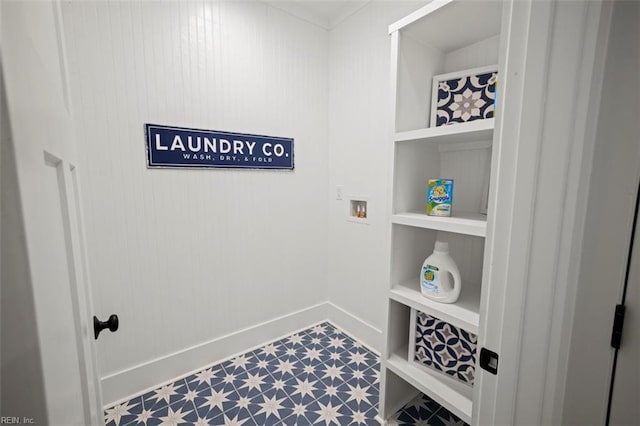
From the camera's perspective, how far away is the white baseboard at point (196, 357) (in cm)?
157

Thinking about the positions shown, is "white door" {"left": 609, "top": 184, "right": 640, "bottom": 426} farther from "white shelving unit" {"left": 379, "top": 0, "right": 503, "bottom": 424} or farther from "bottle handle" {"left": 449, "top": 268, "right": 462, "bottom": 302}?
"bottle handle" {"left": 449, "top": 268, "right": 462, "bottom": 302}

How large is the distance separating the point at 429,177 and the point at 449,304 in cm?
63

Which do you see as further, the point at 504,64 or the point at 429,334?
the point at 429,334

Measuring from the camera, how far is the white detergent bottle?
116cm

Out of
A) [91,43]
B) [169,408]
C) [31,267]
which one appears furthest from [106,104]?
[169,408]

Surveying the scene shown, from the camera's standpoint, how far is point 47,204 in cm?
43

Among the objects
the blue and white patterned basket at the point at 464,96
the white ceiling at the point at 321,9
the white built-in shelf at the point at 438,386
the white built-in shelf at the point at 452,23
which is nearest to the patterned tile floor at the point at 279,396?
the white built-in shelf at the point at 438,386

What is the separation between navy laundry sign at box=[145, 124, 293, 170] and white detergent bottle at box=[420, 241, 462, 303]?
131 centimetres

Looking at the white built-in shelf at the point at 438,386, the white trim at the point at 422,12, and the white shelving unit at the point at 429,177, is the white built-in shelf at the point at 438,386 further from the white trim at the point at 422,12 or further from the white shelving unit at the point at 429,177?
the white trim at the point at 422,12

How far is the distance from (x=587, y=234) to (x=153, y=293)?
1967 mm

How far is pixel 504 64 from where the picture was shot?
0.60m

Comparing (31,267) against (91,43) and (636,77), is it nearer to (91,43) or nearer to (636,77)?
(636,77)

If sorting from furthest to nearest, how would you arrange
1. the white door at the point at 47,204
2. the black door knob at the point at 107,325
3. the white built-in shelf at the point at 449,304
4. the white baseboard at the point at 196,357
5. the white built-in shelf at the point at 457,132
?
the white baseboard at the point at 196,357 → the white built-in shelf at the point at 449,304 → the white built-in shelf at the point at 457,132 → the black door knob at the point at 107,325 → the white door at the point at 47,204

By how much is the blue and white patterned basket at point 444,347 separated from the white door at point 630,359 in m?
0.60
